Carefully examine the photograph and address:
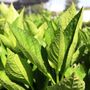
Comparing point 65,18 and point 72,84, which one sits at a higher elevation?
point 65,18

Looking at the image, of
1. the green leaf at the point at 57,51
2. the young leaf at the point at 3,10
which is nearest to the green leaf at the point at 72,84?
the green leaf at the point at 57,51

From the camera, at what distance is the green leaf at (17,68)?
95cm

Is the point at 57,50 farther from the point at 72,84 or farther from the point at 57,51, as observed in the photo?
Result: the point at 72,84

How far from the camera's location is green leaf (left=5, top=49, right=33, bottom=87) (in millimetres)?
945

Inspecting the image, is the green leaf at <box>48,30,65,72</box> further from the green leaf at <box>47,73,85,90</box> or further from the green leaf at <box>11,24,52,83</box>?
the green leaf at <box>47,73,85,90</box>

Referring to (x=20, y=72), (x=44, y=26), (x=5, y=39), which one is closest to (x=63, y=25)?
(x=20, y=72)

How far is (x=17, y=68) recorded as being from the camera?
959 millimetres

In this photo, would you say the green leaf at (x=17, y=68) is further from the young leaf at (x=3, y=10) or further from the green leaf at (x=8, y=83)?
the young leaf at (x=3, y=10)

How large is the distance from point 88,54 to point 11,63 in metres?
0.44

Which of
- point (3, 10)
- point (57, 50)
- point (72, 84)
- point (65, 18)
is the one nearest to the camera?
point (72, 84)

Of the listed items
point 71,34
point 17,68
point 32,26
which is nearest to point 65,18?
point 71,34

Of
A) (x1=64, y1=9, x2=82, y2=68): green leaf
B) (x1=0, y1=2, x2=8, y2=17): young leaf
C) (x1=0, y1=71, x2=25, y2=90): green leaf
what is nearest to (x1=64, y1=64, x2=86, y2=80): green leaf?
(x1=64, y1=9, x2=82, y2=68): green leaf

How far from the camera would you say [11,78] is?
39.6 inches

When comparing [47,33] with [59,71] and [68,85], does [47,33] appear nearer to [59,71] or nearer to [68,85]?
[59,71]
